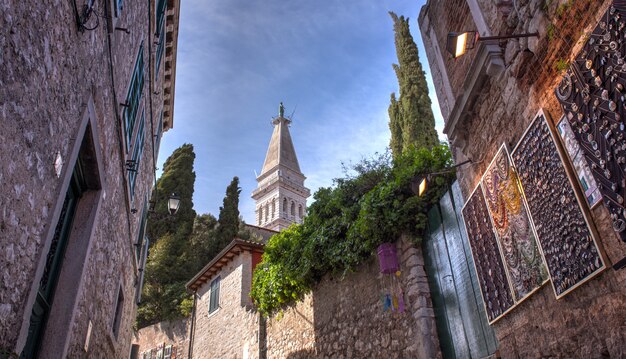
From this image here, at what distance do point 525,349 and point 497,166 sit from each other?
6.72ft

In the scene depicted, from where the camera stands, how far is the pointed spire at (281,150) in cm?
6397

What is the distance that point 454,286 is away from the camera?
682 cm

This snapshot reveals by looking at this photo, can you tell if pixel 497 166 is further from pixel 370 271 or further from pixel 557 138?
pixel 370 271

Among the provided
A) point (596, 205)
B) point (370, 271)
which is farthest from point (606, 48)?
point (370, 271)

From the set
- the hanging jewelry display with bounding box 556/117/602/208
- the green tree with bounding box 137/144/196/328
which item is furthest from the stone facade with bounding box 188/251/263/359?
the hanging jewelry display with bounding box 556/117/602/208

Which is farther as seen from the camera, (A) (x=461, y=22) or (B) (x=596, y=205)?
(A) (x=461, y=22)

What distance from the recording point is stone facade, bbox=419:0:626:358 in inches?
133

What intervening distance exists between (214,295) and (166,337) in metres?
4.83

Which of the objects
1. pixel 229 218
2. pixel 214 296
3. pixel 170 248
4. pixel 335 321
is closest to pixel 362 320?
pixel 335 321

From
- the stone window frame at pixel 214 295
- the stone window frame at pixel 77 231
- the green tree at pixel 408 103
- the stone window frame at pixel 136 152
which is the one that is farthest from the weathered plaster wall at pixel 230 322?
the stone window frame at pixel 77 231

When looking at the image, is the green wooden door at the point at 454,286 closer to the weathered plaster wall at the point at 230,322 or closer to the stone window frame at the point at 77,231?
the stone window frame at the point at 77,231

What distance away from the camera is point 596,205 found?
3.37 m

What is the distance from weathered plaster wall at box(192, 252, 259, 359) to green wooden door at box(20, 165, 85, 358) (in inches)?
359

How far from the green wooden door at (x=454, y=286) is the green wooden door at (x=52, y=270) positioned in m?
5.38
